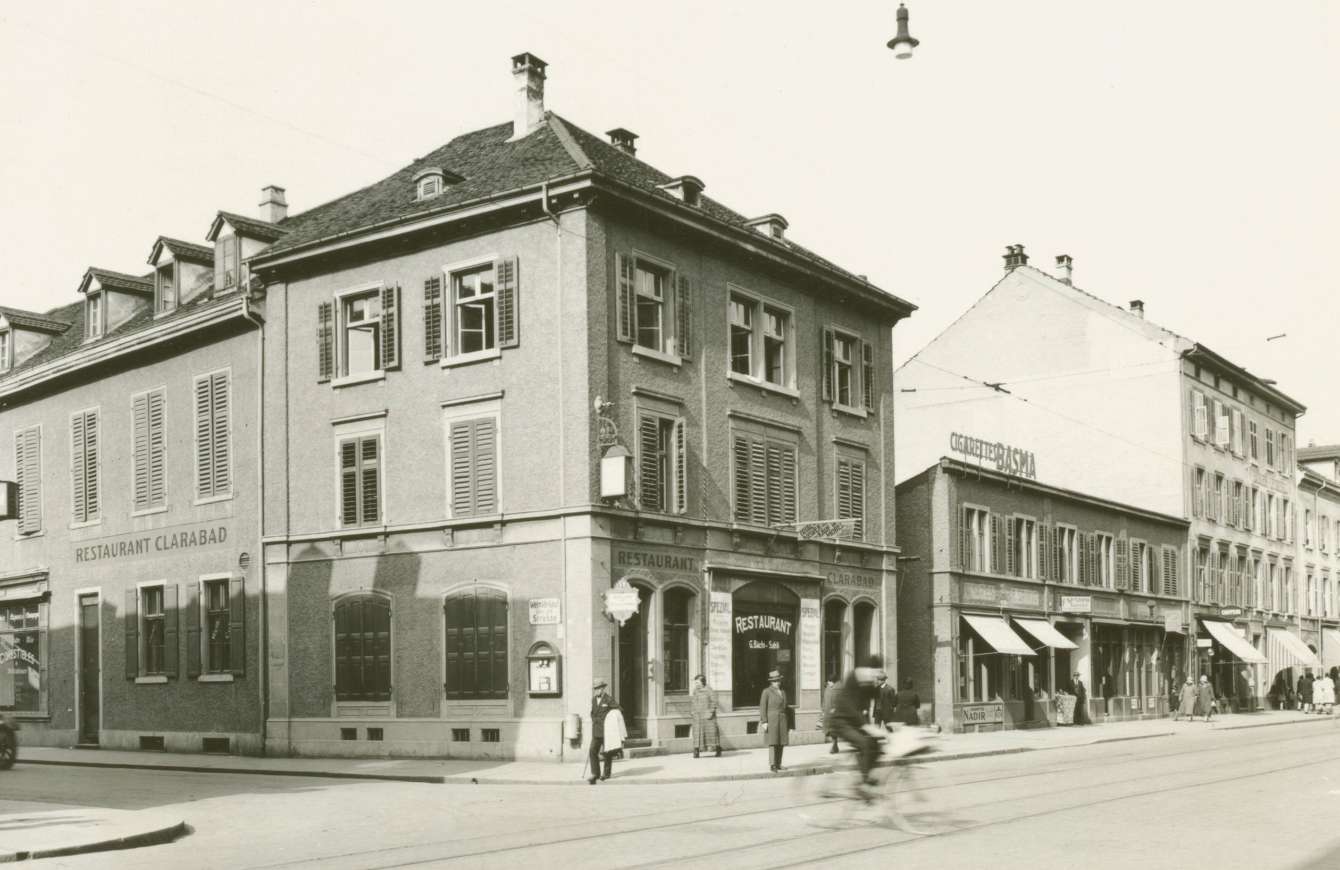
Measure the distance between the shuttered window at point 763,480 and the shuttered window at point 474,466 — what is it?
216 inches

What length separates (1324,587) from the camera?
70.4 m

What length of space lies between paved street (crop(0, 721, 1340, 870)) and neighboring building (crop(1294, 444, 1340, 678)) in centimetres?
4624

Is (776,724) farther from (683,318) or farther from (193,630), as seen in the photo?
(193,630)

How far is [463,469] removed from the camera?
94.6 ft

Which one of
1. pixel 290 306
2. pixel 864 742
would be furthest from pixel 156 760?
pixel 864 742

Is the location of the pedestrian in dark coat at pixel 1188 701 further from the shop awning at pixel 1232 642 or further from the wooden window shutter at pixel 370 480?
the wooden window shutter at pixel 370 480

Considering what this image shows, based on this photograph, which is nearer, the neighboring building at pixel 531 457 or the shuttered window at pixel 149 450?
the neighboring building at pixel 531 457

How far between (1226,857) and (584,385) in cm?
1678

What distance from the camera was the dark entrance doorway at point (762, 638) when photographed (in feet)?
102

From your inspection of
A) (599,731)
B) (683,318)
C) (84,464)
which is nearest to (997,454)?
(683,318)

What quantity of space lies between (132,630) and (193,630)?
8.19 feet

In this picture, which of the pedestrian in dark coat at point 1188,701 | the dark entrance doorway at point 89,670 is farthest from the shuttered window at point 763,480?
the pedestrian in dark coat at point 1188,701

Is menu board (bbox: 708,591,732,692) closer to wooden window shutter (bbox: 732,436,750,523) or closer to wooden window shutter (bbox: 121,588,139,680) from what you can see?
wooden window shutter (bbox: 732,436,750,523)

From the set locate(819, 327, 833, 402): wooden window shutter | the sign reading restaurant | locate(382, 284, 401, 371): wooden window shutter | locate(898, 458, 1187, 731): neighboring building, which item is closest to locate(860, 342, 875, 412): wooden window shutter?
locate(819, 327, 833, 402): wooden window shutter
